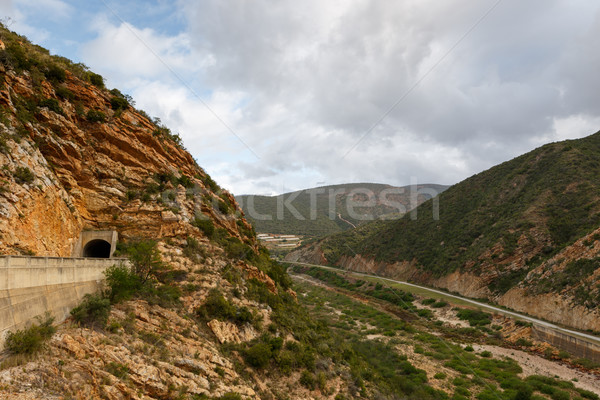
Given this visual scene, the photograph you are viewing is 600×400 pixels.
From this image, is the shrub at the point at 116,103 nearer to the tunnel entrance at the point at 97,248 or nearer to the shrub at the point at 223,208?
the tunnel entrance at the point at 97,248

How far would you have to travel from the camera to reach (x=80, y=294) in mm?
11242

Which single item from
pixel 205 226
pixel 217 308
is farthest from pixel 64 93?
pixel 217 308

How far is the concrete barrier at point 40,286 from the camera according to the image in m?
7.94

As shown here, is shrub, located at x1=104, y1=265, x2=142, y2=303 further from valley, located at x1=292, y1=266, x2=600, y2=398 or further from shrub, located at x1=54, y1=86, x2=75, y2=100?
valley, located at x1=292, y1=266, x2=600, y2=398

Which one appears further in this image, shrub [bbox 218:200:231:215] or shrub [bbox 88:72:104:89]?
shrub [bbox 218:200:231:215]

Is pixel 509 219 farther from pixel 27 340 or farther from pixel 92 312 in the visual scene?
pixel 27 340

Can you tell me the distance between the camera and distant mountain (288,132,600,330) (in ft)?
100

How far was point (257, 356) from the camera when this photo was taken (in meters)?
13.3

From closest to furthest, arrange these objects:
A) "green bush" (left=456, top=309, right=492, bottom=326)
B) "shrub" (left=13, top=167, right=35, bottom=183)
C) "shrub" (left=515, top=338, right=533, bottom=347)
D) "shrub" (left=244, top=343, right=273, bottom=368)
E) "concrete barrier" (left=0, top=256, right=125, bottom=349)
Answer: "concrete barrier" (left=0, top=256, right=125, bottom=349) < "shrub" (left=13, top=167, right=35, bottom=183) < "shrub" (left=244, top=343, right=273, bottom=368) < "shrub" (left=515, top=338, right=533, bottom=347) < "green bush" (left=456, top=309, right=492, bottom=326)

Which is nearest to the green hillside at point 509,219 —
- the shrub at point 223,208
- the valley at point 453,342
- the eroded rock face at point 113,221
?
the valley at point 453,342

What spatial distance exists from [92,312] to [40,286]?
5.85 feet

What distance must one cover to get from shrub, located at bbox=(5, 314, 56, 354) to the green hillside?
45.4m

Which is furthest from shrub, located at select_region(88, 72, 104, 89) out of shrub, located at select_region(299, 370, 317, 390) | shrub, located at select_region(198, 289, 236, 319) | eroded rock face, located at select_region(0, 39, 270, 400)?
shrub, located at select_region(299, 370, 317, 390)

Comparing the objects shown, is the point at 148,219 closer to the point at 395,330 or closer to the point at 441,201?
the point at 395,330
